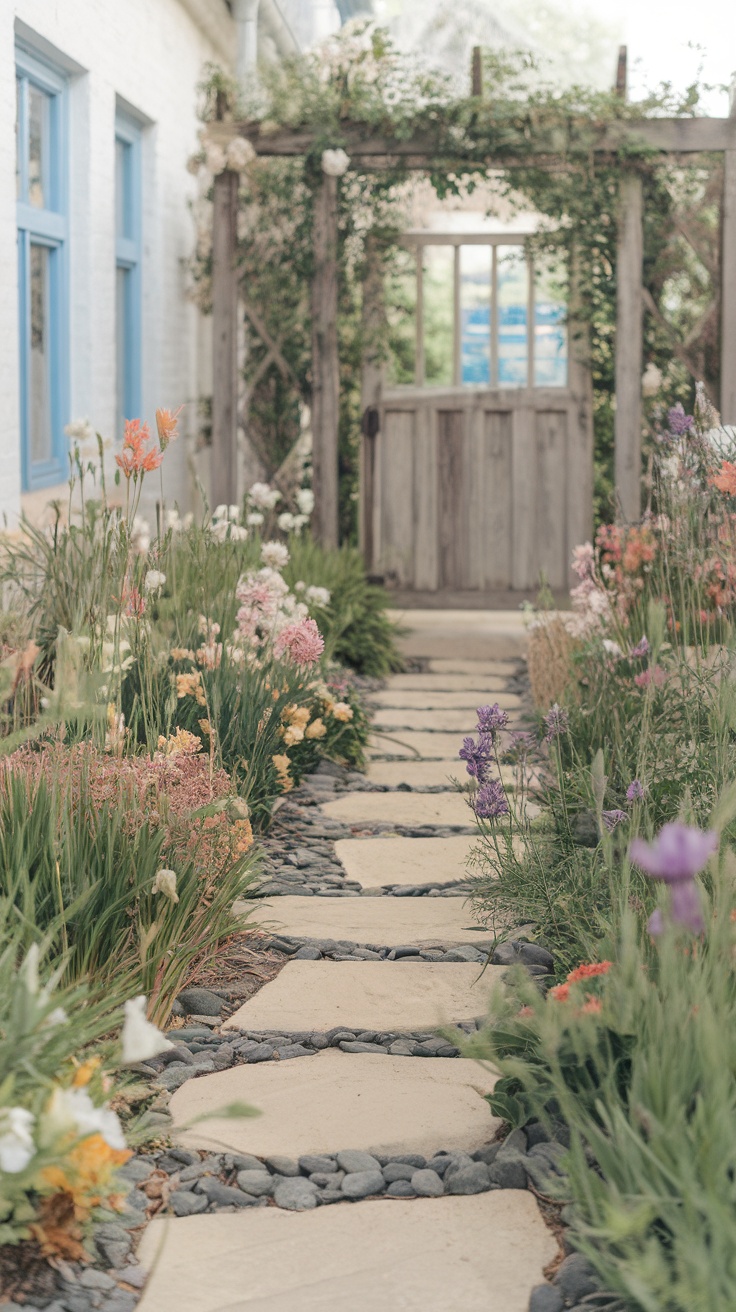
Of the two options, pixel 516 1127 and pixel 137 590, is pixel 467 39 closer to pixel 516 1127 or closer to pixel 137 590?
pixel 137 590

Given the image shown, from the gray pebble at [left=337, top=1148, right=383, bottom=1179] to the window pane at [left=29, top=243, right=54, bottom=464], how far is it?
176 inches

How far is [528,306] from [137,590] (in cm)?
567

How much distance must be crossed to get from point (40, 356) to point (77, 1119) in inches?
200

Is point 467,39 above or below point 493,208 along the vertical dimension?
above

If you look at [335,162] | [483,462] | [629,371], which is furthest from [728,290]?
[335,162]

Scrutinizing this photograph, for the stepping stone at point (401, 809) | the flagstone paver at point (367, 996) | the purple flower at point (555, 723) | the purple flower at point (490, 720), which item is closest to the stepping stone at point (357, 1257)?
the flagstone paver at point (367, 996)

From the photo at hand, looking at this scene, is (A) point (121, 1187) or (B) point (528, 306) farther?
(B) point (528, 306)

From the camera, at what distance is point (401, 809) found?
4473mm

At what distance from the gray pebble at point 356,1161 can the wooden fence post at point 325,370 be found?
5.50 m

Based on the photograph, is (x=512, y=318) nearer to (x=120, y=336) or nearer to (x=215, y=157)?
(x=215, y=157)

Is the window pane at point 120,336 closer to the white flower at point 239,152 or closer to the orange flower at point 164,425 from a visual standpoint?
the white flower at point 239,152

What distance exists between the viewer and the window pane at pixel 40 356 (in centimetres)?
618

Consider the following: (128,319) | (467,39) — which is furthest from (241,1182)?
(467,39)

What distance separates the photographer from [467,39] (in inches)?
639
